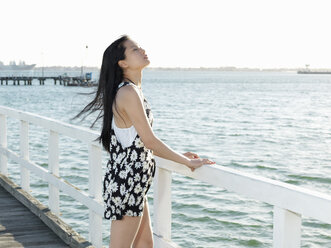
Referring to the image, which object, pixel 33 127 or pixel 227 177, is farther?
pixel 33 127

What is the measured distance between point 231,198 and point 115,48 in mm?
13149

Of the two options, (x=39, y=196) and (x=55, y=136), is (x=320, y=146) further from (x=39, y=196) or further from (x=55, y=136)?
(x=55, y=136)

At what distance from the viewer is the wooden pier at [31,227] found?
13.9 ft

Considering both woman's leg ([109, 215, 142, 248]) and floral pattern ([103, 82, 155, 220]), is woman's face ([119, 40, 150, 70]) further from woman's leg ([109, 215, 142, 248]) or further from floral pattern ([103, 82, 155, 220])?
woman's leg ([109, 215, 142, 248])

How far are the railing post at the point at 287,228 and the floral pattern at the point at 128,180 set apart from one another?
741mm

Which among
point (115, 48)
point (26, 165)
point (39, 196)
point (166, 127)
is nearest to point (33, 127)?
point (166, 127)

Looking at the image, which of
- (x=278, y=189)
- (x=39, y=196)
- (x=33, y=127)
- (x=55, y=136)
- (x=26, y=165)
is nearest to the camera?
(x=278, y=189)

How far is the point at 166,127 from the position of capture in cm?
3922

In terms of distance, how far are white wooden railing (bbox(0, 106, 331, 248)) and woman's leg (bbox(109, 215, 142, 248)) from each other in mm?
393

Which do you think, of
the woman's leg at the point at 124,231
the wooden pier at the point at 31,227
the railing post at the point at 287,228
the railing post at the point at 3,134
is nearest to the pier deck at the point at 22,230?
the wooden pier at the point at 31,227

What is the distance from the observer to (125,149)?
2.70m

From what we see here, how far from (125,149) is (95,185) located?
1.36 m

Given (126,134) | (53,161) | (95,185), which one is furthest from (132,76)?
(53,161)

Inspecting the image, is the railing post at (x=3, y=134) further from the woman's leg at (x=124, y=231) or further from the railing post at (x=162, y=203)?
the woman's leg at (x=124, y=231)
